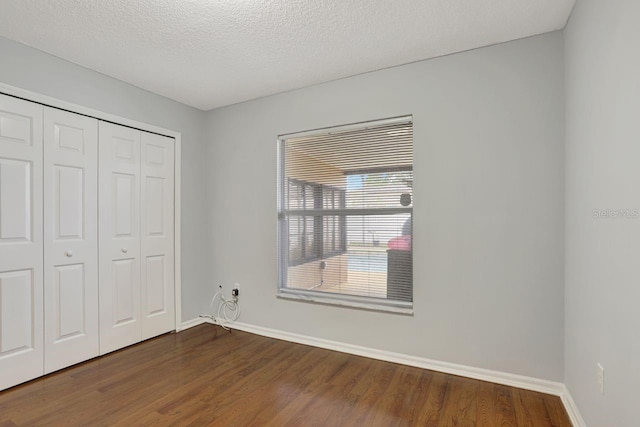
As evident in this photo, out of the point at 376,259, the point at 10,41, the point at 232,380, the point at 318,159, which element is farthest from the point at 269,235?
the point at 10,41

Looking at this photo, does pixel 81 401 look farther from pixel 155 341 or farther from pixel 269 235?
pixel 269 235

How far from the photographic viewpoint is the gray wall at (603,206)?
4.09ft

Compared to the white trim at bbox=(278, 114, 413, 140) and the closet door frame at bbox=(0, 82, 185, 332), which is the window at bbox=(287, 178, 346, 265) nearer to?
the white trim at bbox=(278, 114, 413, 140)

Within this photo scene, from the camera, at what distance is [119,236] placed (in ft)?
9.67

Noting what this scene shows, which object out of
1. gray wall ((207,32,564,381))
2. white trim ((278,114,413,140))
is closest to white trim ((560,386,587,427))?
gray wall ((207,32,564,381))

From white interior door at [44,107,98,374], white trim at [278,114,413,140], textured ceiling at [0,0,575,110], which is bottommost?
white interior door at [44,107,98,374]

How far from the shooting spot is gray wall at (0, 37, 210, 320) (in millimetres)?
2361

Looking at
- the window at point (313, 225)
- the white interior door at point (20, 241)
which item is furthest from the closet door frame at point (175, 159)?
the window at point (313, 225)

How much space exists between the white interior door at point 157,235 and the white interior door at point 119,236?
73 millimetres

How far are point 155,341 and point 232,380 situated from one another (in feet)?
4.04

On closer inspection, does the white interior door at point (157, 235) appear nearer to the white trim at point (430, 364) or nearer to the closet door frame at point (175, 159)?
the closet door frame at point (175, 159)

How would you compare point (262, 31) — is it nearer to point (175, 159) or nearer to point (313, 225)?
point (313, 225)

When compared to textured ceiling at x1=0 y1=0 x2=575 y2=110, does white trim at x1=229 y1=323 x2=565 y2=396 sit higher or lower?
lower

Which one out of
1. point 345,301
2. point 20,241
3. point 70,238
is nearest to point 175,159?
point 70,238
